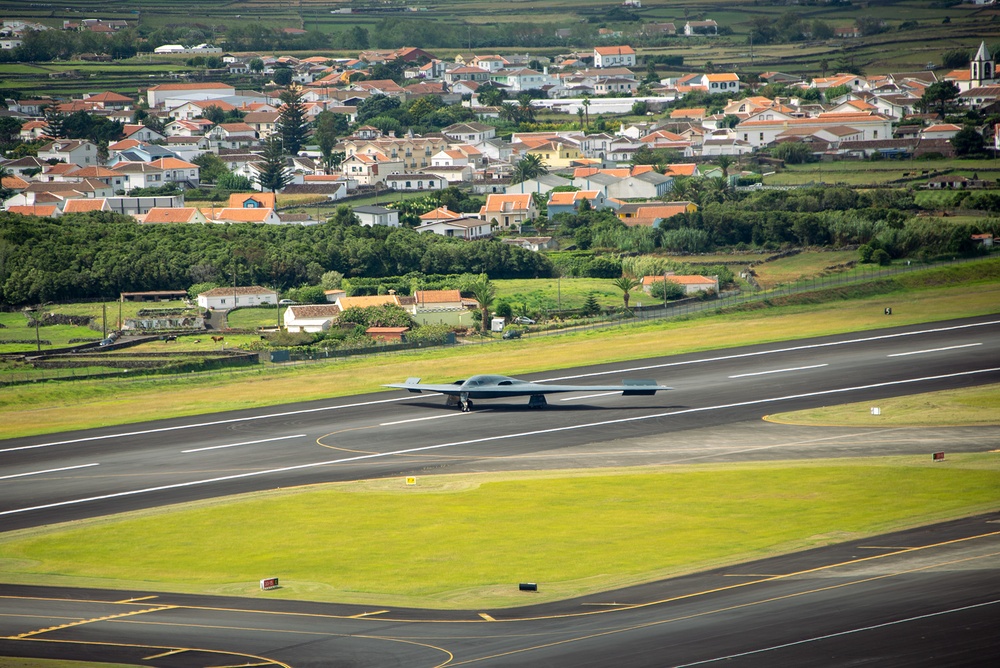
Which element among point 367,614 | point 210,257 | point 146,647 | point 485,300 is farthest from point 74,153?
point 146,647

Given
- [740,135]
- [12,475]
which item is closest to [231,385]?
[12,475]

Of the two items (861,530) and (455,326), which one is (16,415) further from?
(861,530)

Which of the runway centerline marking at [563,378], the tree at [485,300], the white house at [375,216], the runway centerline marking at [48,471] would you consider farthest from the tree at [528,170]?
the runway centerline marking at [48,471]

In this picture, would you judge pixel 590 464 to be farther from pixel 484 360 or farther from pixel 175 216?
pixel 175 216

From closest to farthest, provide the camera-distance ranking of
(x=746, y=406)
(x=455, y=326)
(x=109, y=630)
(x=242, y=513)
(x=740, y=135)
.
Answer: (x=109, y=630), (x=242, y=513), (x=746, y=406), (x=455, y=326), (x=740, y=135)

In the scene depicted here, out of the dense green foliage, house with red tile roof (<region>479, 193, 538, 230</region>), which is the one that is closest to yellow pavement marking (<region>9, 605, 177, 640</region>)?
the dense green foliage

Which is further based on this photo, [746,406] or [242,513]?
Result: [746,406]
